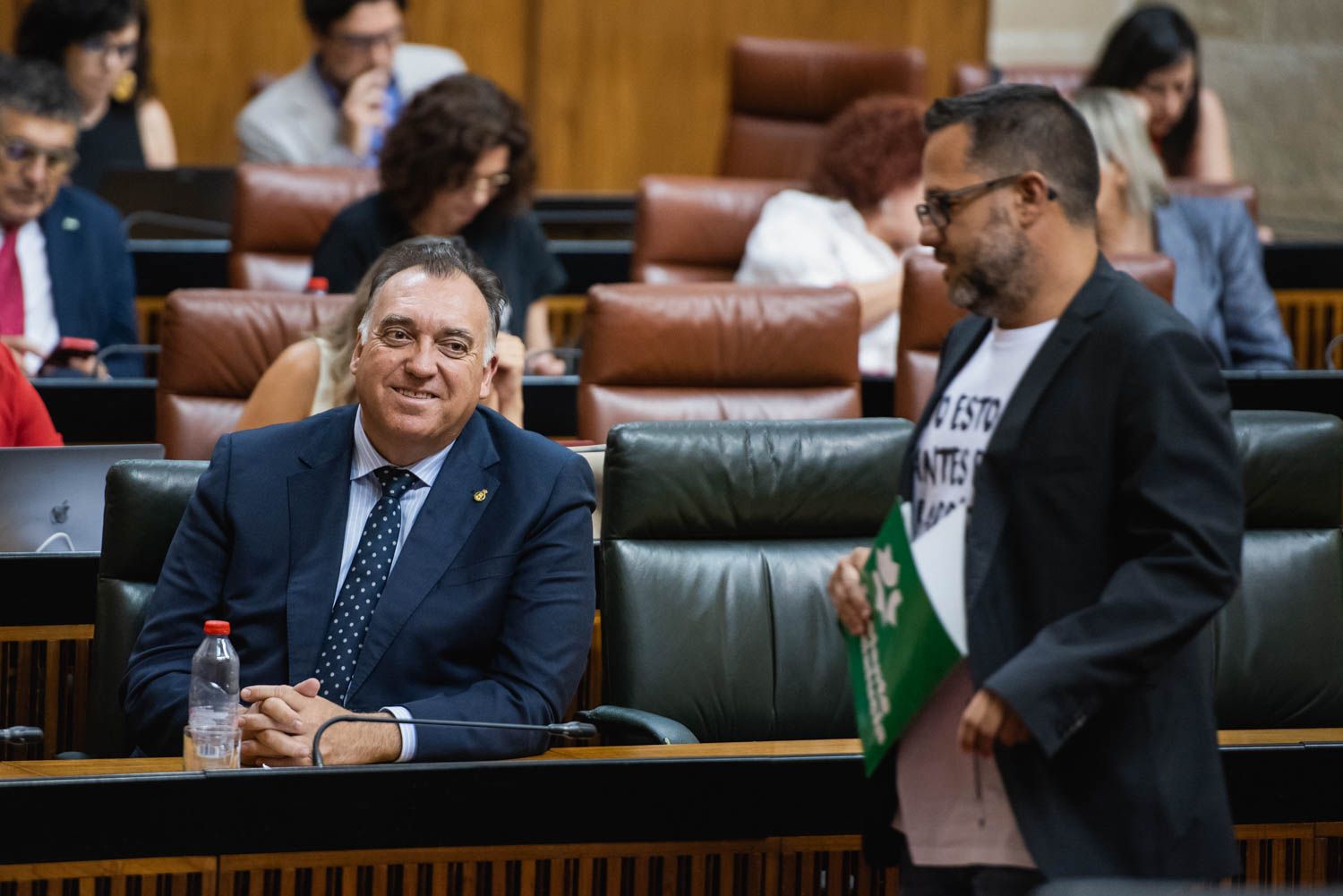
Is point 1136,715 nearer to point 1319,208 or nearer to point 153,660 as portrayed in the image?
point 153,660

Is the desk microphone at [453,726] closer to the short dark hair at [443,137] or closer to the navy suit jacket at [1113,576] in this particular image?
the navy suit jacket at [1113,576]

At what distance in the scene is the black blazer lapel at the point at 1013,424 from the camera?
154 cm

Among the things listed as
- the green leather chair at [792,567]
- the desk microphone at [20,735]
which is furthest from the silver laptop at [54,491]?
the green leather chair at [792,567]

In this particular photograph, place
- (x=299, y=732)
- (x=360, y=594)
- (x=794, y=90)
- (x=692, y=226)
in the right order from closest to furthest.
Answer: (x=299, y=732)
(x=360, y=594)
(x=692, y=226)
(x=794, y=90)

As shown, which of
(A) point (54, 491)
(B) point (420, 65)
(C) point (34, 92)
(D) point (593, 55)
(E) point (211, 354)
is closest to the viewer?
(A) point (54, 491)

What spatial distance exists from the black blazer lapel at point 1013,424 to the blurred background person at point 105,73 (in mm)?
3958

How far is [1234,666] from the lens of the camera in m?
2.58

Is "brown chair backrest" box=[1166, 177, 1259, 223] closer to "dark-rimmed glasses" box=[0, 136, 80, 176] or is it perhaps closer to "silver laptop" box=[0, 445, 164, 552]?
"dark-rimmed glasses" box=[0, 136, 80, 176]

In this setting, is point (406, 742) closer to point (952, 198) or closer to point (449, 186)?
point (952, 198)

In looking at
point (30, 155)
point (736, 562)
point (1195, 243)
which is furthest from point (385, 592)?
point (1195, 243)

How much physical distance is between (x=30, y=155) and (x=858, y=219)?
1988 millimetres

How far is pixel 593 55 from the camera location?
750 cm

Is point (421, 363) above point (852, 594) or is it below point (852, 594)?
above

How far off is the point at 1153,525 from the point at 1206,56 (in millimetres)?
5819
